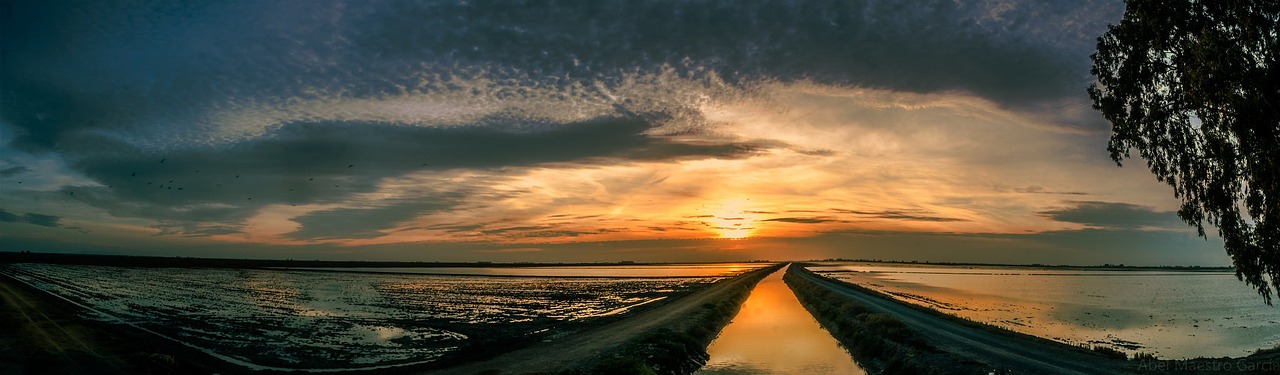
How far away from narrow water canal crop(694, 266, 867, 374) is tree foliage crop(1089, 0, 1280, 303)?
529 inches

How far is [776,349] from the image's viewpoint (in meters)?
32.4

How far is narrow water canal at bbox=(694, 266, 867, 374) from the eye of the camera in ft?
89.1

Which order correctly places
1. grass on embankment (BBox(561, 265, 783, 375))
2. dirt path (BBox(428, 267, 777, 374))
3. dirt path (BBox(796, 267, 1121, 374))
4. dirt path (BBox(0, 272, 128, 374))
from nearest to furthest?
dirt path (BBox(796, 267, 1121, 374))
dirt path (BBox(0, 272, 128, 374))
grass on embankment (BBox(561, 265, 783, 375))
dirt path (BBox(428, 267, 777, 374))

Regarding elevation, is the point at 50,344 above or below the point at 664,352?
above

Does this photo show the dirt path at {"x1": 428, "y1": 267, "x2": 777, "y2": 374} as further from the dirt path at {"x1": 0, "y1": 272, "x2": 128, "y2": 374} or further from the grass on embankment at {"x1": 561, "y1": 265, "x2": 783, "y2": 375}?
the dirt path at {"x1": 0, "y1": 272, "x2": 128, "y2": 374}

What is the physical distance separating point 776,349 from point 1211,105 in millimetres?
20537

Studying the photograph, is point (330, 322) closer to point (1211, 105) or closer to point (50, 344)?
point (50, 344)

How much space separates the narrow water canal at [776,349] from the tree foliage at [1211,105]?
13.4 m

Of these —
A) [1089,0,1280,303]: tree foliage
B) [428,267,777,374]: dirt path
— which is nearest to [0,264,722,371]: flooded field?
[428,267,777,374]: dirt path

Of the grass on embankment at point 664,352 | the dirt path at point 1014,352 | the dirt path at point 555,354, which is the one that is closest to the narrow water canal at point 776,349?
the grass on embankment at point 664,352

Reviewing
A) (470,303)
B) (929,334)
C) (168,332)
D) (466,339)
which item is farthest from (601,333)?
(470,303)

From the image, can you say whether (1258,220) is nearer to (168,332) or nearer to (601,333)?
(601,333)

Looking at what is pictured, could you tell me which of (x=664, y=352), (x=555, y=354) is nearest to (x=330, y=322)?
(x=555, y=354)

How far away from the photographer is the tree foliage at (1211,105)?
55.0 ft
